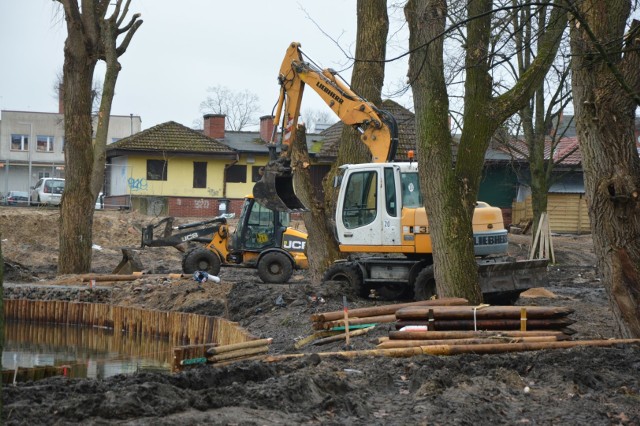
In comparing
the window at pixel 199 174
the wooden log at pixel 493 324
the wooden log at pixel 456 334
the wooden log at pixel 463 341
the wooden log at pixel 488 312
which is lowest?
the wooden log at pixel 463 341

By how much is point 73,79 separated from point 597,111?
14.2 metres

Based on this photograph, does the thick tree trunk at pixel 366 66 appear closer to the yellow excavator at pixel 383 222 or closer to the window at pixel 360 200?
the yellow excavator at pixel 383 222

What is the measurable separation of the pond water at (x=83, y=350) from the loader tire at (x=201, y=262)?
171 inches

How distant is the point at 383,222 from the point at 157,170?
3205 centimetres

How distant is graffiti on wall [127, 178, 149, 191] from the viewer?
46.1m

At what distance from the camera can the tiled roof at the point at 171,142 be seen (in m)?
45.7

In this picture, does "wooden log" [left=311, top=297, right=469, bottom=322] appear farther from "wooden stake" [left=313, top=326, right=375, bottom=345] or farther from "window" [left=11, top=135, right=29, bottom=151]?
"window" [left=11, top=135, right=29, bottom=151]

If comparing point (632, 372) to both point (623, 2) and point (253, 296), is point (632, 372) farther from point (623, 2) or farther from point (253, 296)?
point (253, 296)

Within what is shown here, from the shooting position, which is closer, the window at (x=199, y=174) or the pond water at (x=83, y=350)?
the pond water at (x=83, y=350)

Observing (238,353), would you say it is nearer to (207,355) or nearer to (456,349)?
(207,355)

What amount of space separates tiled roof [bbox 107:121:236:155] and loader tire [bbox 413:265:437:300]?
104 feet

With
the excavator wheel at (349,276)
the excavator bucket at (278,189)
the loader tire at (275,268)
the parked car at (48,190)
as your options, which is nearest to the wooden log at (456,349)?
the excavator wheel at (349,276)

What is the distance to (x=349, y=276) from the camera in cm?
1658

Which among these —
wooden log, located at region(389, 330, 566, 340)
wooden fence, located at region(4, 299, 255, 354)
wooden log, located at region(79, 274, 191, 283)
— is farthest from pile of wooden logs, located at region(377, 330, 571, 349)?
wooden log, located at region(79, 274, 191, 283)
